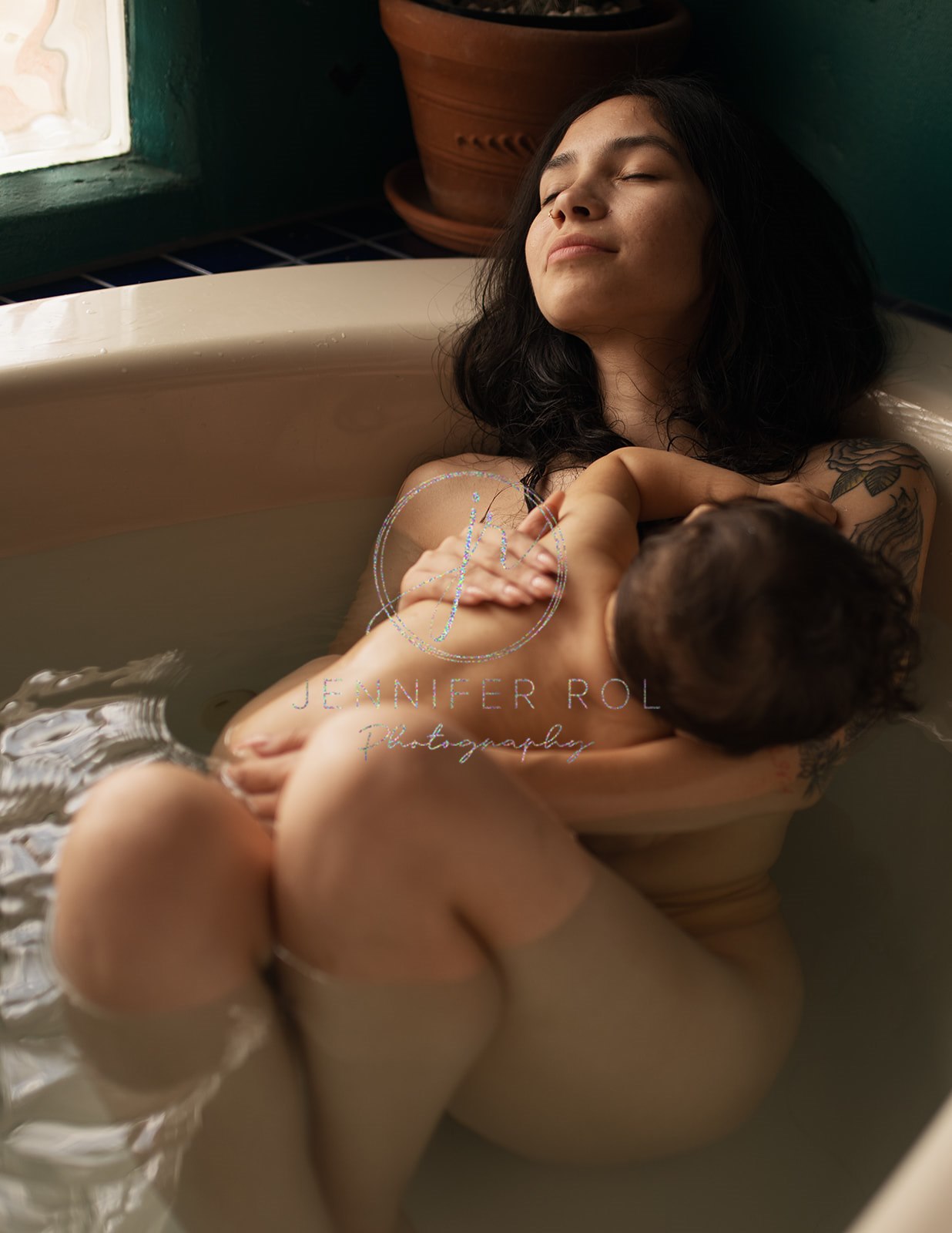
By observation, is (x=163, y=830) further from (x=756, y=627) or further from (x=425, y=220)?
(x=425, y=220)

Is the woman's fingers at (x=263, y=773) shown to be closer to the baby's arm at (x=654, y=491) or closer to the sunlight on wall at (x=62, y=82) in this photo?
the baby's arm at (x=654, y=491)

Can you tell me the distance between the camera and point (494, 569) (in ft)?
3.23

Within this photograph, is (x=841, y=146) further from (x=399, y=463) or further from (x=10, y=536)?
(x=10, y=536)

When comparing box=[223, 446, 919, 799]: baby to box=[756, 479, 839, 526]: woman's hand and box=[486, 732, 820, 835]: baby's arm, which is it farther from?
box=[756, 479, 839, 526]: woman's hand

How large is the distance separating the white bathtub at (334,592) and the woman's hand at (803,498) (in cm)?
19

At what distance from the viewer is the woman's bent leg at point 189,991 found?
701 millimetres

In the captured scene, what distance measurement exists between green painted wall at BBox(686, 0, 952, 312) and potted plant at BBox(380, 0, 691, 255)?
130mm

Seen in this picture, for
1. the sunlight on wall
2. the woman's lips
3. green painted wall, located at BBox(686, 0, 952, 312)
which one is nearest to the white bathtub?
the woman's lips

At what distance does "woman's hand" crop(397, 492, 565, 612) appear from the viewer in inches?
37.2

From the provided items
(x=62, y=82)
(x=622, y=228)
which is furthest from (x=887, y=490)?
(x=62, y=82)

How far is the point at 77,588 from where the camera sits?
125cm

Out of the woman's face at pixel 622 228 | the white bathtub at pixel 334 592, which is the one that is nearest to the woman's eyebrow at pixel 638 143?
the woman's face at pixel 622 228

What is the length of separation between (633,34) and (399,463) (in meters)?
0.73

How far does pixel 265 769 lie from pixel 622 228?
0.67m
